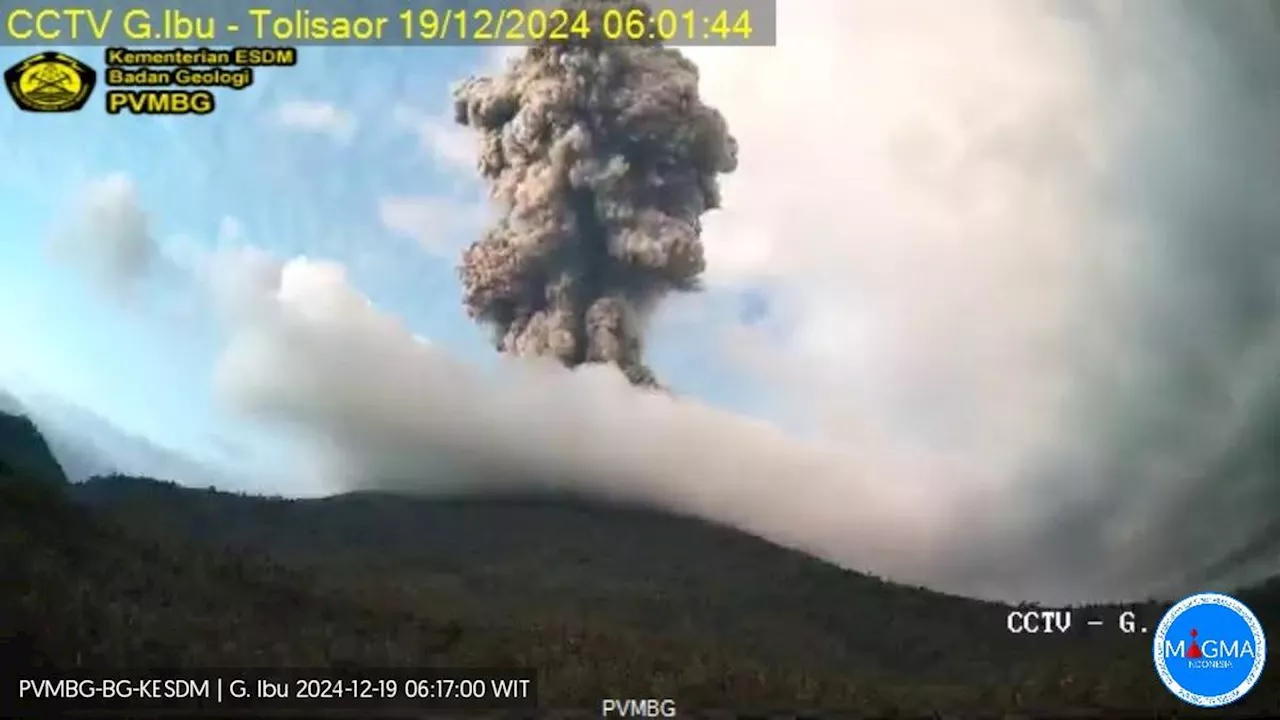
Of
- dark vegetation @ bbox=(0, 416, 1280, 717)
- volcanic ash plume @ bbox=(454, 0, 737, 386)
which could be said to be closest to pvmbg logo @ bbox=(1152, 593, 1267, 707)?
dark vegetation @ bbox=(0, 416, 1280, 717)

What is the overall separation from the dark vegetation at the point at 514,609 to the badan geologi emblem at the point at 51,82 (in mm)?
5638

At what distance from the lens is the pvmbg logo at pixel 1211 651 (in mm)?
11250

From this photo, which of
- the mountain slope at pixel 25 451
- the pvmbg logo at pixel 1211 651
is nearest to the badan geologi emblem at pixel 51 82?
the mountain slope at pixel 25 451

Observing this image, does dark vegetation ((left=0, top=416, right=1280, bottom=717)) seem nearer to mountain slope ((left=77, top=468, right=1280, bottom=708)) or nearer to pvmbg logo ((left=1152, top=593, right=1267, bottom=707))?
mountain slope ((left=77, top=468, right=1280, bottom=708))

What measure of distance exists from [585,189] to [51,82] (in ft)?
35.2

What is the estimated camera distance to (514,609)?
15.0 meters

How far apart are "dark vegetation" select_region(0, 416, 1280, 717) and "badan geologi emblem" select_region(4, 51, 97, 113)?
5.64 m

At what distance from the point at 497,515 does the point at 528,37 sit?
770 cm

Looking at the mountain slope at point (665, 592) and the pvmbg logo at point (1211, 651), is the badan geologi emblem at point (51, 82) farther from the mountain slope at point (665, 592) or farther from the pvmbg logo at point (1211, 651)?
the pvmbg logo at point (1211, 651)

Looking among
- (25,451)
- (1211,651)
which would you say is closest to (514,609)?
(1211,651)

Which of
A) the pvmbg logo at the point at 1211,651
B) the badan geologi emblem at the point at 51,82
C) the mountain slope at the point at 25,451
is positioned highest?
the badan geologi emblem at the point at 51,82

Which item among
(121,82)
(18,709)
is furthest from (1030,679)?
(121,82)

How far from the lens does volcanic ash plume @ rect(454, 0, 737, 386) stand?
1936 cm

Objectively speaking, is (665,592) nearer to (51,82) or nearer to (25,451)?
(51,82)
